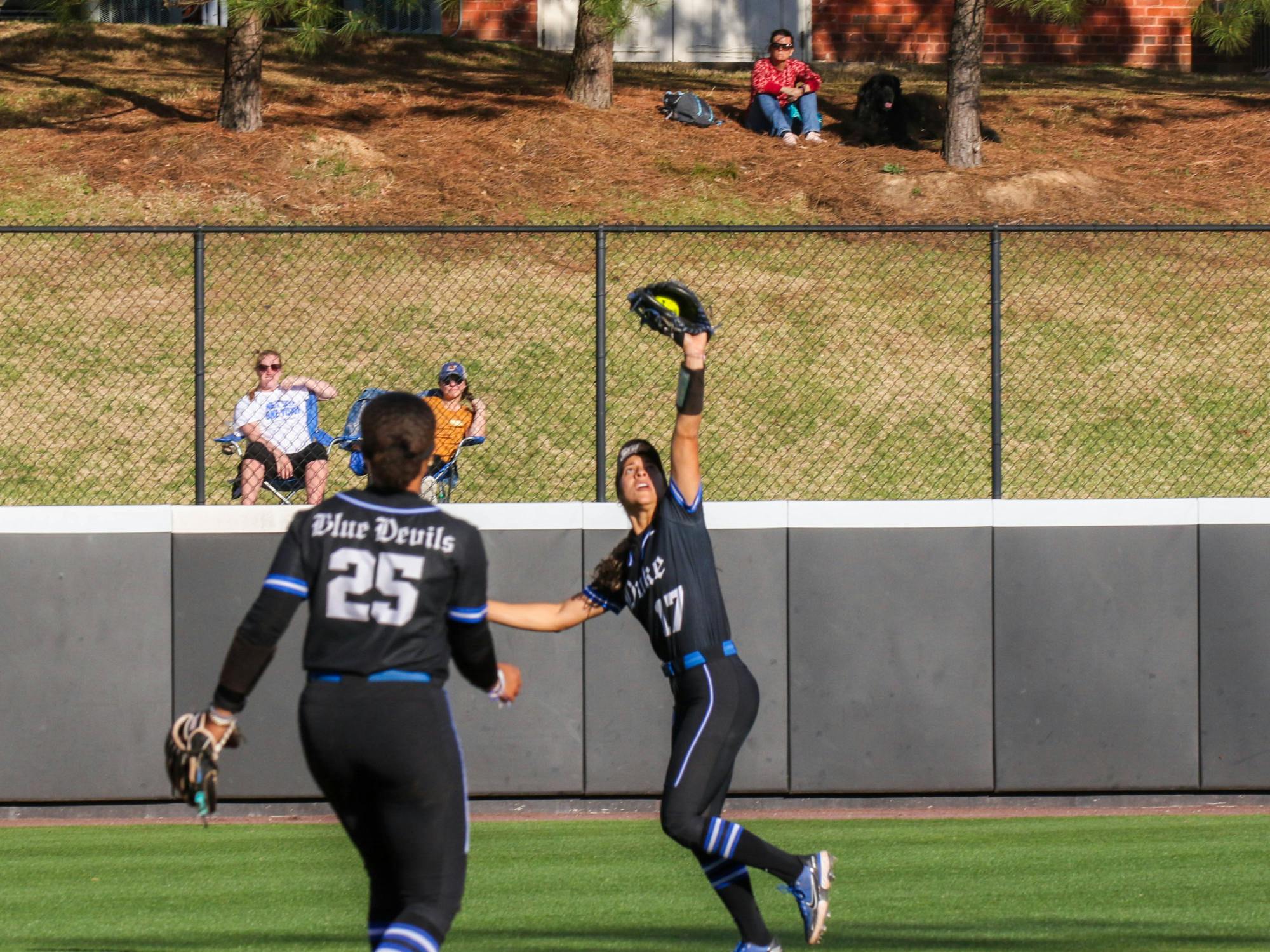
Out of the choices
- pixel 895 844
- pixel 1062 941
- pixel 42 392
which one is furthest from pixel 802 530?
pixel 42 392

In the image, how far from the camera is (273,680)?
1008cm

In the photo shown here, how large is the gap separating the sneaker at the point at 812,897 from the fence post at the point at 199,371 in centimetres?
557

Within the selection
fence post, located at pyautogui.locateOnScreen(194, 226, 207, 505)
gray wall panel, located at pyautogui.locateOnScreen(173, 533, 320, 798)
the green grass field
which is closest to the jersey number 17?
the green grass field

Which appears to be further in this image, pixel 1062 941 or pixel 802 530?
pixel 802 530

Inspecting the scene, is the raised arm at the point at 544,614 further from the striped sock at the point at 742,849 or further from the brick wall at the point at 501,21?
the brick wall at the point at 501,21

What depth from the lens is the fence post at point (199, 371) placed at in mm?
10273

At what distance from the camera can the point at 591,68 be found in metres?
20.3

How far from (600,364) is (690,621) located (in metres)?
4.60

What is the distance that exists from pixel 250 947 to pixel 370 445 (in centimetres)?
282

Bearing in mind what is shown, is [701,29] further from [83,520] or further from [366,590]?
[366,590]

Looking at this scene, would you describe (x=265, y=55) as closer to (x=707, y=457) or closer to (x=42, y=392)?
(x=42, y=392)

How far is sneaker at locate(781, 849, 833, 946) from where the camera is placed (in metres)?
6.07

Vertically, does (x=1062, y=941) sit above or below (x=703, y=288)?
below

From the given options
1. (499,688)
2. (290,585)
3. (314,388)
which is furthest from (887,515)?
(290,585)
